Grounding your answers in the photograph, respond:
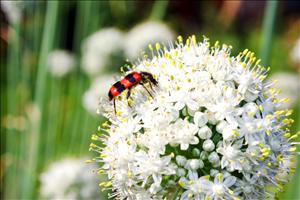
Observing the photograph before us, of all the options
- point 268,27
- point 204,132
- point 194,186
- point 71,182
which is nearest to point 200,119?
point 204,132

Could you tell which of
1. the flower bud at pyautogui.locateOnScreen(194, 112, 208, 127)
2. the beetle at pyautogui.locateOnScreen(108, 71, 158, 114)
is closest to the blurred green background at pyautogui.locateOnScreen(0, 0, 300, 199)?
the beetle at pyautogui.locateOnScreen(108, 71, 158, 114)

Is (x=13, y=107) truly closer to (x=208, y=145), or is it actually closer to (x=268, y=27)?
(x=268, y=27)

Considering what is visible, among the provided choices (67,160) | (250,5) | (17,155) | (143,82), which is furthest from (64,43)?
(143,82)

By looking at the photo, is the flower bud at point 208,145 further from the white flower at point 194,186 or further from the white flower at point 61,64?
the white flower at point 61,64

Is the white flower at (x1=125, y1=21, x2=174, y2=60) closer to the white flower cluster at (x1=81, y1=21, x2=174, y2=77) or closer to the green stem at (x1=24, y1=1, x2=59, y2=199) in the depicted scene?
the white flower cluster at (x1=81, y1=21, x2=174, y2=77)

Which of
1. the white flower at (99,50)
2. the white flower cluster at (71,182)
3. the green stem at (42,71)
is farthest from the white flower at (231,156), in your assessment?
the white flower at (99,50)
